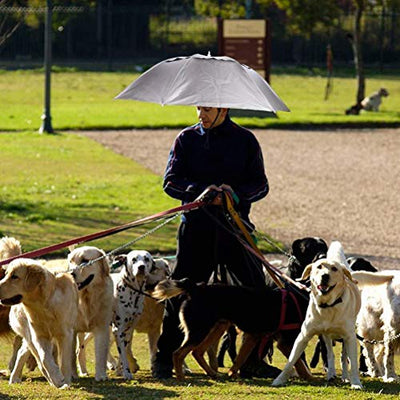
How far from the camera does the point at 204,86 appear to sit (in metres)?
8.70

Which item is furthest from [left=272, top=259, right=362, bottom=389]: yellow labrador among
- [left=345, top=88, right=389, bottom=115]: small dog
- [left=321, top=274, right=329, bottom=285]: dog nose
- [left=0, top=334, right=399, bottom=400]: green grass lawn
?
[left=345, top=88, right=389, bottom=115]: small dog

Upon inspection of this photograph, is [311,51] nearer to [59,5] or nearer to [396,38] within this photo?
[396,38]

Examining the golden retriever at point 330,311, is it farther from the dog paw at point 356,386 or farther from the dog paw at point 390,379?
the dog paw at point 390,379

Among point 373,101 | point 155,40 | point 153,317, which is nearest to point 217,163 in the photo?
point 153,317

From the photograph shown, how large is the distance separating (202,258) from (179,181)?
0.59 meters

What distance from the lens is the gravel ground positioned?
16.6 m

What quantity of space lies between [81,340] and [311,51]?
4201 centimetres

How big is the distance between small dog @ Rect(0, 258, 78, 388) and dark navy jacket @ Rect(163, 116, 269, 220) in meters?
1.10

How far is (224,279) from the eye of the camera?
892 centimetres

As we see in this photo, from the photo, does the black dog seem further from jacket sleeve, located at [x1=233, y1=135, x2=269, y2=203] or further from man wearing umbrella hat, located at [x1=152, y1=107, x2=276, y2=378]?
jacket sleeve, located at [x1=233, y1=135, x2=269, y2=203]

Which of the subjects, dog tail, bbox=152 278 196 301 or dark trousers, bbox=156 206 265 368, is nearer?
dog tail, bbox=152 278 196 301

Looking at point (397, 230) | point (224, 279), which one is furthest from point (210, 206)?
point (397, 230)

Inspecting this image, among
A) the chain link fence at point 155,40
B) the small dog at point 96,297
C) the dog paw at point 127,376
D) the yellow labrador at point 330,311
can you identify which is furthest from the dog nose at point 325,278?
the chain link fence at point 155,40

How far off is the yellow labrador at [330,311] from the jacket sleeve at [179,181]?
3.41ft
